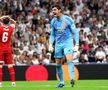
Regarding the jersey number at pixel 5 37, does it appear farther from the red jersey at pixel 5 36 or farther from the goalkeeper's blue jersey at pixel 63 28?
the goalkeeper's blue jersey at pixel 63 28

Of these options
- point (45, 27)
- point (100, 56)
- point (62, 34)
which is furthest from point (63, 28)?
point (45, 27)

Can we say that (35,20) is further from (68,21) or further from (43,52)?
(68,21)

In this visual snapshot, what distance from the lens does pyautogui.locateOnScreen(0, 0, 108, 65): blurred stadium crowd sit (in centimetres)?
2470

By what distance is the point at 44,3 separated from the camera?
93.0ft

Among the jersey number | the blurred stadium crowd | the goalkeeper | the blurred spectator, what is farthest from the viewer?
the blurred spectator

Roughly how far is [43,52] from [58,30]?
9.04m

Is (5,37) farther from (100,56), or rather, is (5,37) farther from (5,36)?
(100,56)

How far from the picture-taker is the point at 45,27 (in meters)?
26.9

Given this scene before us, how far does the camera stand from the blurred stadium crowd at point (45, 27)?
81.0 ft

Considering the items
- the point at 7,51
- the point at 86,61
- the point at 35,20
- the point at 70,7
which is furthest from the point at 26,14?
the point at 7,51

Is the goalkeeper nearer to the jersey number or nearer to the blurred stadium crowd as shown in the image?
the jersey number

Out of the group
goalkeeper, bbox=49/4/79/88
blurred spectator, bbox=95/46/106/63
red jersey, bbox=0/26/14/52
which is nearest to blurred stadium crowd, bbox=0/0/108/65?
blurred spectator, bbox=95/46/106/63

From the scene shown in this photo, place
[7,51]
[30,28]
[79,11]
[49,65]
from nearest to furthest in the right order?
[7,51] < [49,65] < [30,28] < [79,11]

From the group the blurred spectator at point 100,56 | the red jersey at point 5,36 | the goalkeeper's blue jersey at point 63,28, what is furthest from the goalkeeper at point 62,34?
the blurred spectator at point 100,56
